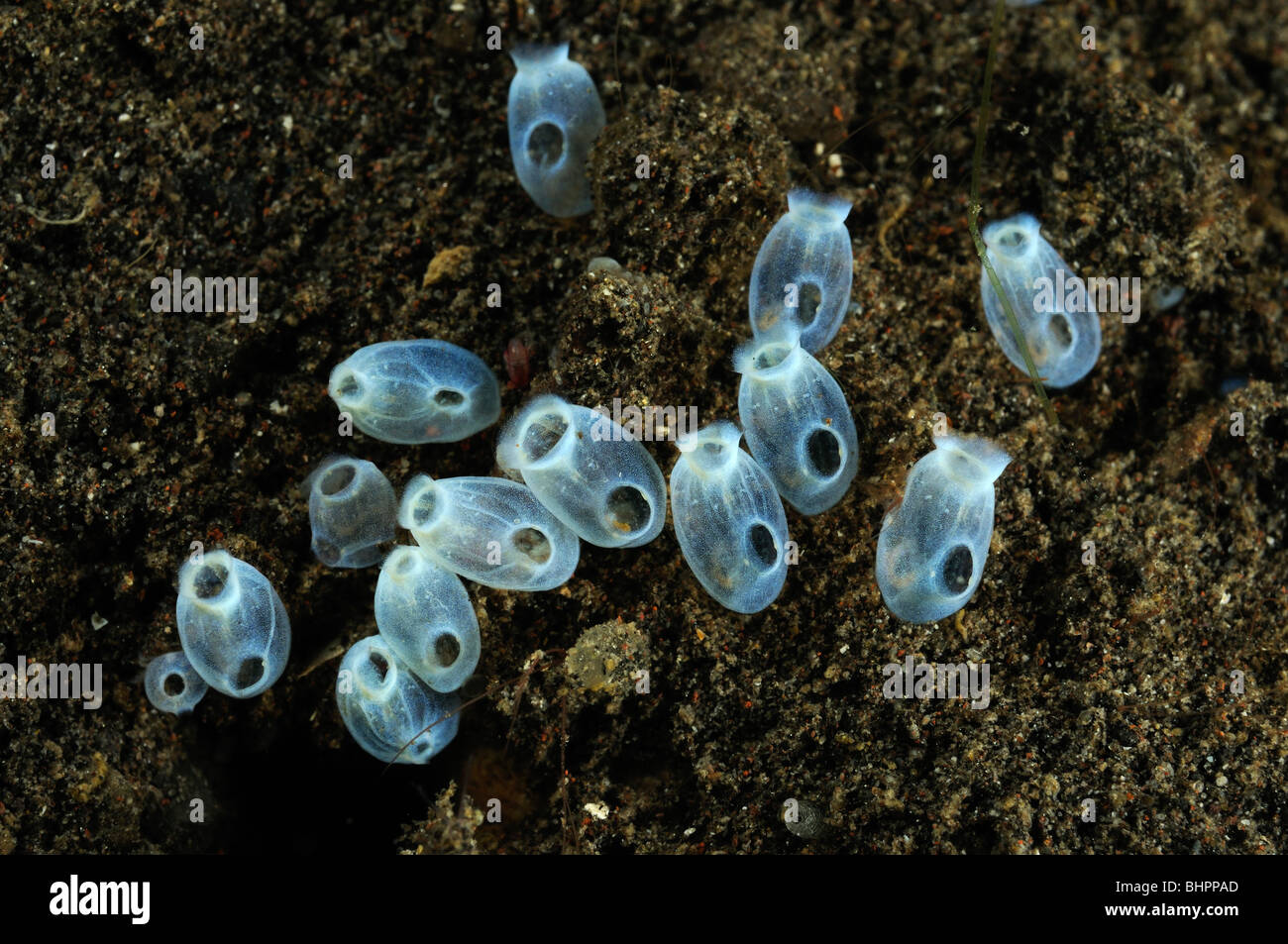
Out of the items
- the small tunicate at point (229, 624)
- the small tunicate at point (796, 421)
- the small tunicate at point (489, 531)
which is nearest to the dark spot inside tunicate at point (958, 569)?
the small tunicate at point (796, 421)

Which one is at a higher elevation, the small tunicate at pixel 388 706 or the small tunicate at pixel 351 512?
the small tunicate at pixel 351 512

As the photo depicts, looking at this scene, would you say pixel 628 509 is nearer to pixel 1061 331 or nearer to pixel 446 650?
pixel 446 650

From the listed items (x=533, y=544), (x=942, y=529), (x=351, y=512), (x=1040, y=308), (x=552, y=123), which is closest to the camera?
(x=942, y=529)

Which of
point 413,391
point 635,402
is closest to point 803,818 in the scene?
point 635,402

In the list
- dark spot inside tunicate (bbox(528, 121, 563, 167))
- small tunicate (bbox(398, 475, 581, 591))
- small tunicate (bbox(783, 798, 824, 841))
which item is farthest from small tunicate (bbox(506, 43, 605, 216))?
small tunicate (bbox(783, 798, 824, 841))

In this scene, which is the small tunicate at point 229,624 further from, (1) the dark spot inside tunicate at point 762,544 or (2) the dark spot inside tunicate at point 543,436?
(1) the dark spot inside tunicate at point 762,544

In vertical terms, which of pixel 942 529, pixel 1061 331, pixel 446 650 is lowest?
pixel 446 650

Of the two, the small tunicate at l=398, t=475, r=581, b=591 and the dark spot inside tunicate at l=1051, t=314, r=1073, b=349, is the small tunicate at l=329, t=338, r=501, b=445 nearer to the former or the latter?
the small tunicate at l=398, t=475, r=581, b=591
